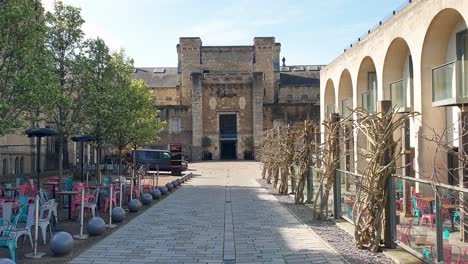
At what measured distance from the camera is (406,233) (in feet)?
26.5

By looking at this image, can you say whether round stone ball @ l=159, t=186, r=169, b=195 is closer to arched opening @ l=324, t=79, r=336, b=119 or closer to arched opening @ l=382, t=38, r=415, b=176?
arched opening @ l=382, t=38, r=415, b=176

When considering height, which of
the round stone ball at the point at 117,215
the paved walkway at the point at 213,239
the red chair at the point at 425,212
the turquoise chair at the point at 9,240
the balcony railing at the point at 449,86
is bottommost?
the paved walkway at the point at 213,239

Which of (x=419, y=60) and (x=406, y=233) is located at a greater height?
(x=419, y=60)

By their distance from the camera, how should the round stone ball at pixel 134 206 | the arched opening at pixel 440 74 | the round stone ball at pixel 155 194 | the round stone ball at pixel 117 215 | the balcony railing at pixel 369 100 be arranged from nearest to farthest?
the round stone ball at pixel 117 215 → the round stone ball at pixel 134 206 → the arched opening at pixel 440 74 → the round stone ball at pixel 155 194 → the balcony railing at pixel 369 100

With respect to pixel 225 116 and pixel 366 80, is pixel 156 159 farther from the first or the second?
pixel 225 116

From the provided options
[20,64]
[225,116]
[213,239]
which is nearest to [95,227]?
[213,239]

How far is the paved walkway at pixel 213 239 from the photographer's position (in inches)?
335

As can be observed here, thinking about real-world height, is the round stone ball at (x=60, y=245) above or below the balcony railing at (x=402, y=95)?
below

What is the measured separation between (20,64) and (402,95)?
42.6 feet

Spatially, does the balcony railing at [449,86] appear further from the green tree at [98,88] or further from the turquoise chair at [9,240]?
the green tree at [98,88]

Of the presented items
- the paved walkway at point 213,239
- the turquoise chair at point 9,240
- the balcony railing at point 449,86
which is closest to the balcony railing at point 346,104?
the balcony railing at point 449,86

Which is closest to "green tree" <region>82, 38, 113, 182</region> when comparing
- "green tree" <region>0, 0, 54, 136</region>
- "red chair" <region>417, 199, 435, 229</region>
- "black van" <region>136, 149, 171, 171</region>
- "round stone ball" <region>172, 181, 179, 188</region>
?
"round stone ball" <region>172, 181, 179, 188</region>

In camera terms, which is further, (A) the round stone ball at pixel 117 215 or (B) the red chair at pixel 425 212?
(A) the round stone ball at pixel 117 215

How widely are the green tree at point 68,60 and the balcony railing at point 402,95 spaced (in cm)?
1207
